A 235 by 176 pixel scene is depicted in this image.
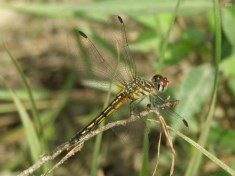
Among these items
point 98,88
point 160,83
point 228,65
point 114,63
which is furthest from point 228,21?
point 98,88

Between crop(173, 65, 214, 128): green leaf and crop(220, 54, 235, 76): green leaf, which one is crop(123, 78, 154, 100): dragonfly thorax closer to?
crop(173, 65, 214, 128): green leaf

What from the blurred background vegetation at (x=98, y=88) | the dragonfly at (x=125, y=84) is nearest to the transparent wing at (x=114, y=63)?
the dragonfly at (x=125, y=84)

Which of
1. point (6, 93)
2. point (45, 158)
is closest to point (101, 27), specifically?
point (6, 93)

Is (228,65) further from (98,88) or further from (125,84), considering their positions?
(98,88)

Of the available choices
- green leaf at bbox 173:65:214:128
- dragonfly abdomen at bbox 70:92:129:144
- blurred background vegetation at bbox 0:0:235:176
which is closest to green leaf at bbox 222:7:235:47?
blurred background vegetation at bbox 0:0:235:176

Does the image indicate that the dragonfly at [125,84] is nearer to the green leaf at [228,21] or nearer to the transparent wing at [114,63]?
the transparent wing at [114,63]

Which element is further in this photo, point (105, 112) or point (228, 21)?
point (228, 21)

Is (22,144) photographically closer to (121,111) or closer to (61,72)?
(61,72)

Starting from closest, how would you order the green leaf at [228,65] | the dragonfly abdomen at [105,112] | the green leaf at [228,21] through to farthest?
the dragonfly abdomen at [105,112], the green leaf at [228,21], the green leaf at [228,65]
